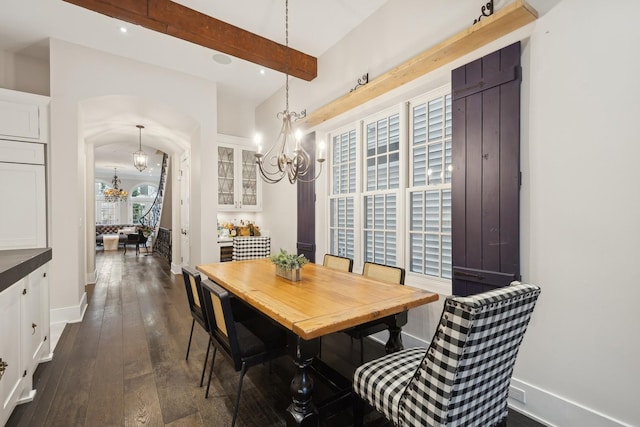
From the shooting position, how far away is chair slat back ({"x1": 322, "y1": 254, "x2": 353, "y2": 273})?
2.84 meters

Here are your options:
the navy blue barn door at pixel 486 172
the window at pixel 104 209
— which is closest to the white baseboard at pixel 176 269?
the navy blue barn door at pixel 486 172

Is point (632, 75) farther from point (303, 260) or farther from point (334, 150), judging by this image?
point (334, 150)

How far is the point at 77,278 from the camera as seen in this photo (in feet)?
11.6

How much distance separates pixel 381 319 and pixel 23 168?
4163mm

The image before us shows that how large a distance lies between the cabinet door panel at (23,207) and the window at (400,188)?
11.6ft

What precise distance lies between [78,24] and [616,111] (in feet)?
16.1

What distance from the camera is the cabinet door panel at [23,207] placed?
3135 millimetres

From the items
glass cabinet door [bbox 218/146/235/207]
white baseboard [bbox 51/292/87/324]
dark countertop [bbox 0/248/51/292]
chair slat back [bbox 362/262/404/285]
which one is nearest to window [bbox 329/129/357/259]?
chair slat back [bbox 362/262/404/285]

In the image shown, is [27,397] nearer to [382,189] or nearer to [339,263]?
[339,263]

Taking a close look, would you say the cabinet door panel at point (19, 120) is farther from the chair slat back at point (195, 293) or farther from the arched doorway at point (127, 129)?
the chair slat back at point (195, 293)


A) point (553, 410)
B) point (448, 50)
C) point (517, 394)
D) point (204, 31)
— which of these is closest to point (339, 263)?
point (517, 394)

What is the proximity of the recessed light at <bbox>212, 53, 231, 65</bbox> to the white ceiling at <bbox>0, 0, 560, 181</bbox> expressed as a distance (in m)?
0.07

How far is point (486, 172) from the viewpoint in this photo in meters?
2.14

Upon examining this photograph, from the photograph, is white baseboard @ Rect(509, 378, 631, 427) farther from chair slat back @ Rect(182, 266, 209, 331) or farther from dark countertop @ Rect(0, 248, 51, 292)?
dark countertop @ Rect(0, 248, 51, 292)
